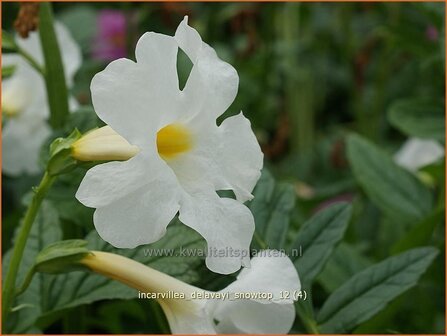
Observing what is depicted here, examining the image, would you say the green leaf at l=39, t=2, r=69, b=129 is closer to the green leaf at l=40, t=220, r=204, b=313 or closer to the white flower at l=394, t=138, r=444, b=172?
the green leaf at l=40, t=220, r=204, b=313

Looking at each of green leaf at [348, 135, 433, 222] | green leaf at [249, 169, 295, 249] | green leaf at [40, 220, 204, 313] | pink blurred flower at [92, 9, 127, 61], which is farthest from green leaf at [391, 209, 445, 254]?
pink blurred flower at [92, 9, 127, 61]

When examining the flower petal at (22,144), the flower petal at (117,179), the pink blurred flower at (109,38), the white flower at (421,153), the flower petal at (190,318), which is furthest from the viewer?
the pink blurred flower at (109,38)

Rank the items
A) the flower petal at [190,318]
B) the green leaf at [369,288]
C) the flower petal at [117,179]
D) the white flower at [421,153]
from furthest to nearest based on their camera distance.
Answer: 1. the white flower at [421,153]
2. the green leaf at [369,288]
3. the flower petal at [190,318]
4. the flower petal at [117,179]

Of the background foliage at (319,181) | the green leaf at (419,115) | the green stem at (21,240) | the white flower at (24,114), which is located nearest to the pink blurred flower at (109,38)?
the background foliage at (319,181)

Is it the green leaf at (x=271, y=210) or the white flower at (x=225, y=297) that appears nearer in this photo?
the white flower at (x=225, y=297)

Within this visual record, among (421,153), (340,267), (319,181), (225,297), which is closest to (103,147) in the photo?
(225,297)

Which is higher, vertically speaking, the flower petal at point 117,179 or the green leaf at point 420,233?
the flower petal at point 117,179

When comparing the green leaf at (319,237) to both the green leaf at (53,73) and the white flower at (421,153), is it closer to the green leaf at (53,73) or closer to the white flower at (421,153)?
the green leaf at (53,73)

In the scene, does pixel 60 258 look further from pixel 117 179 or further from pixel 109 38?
pixel 109 38
